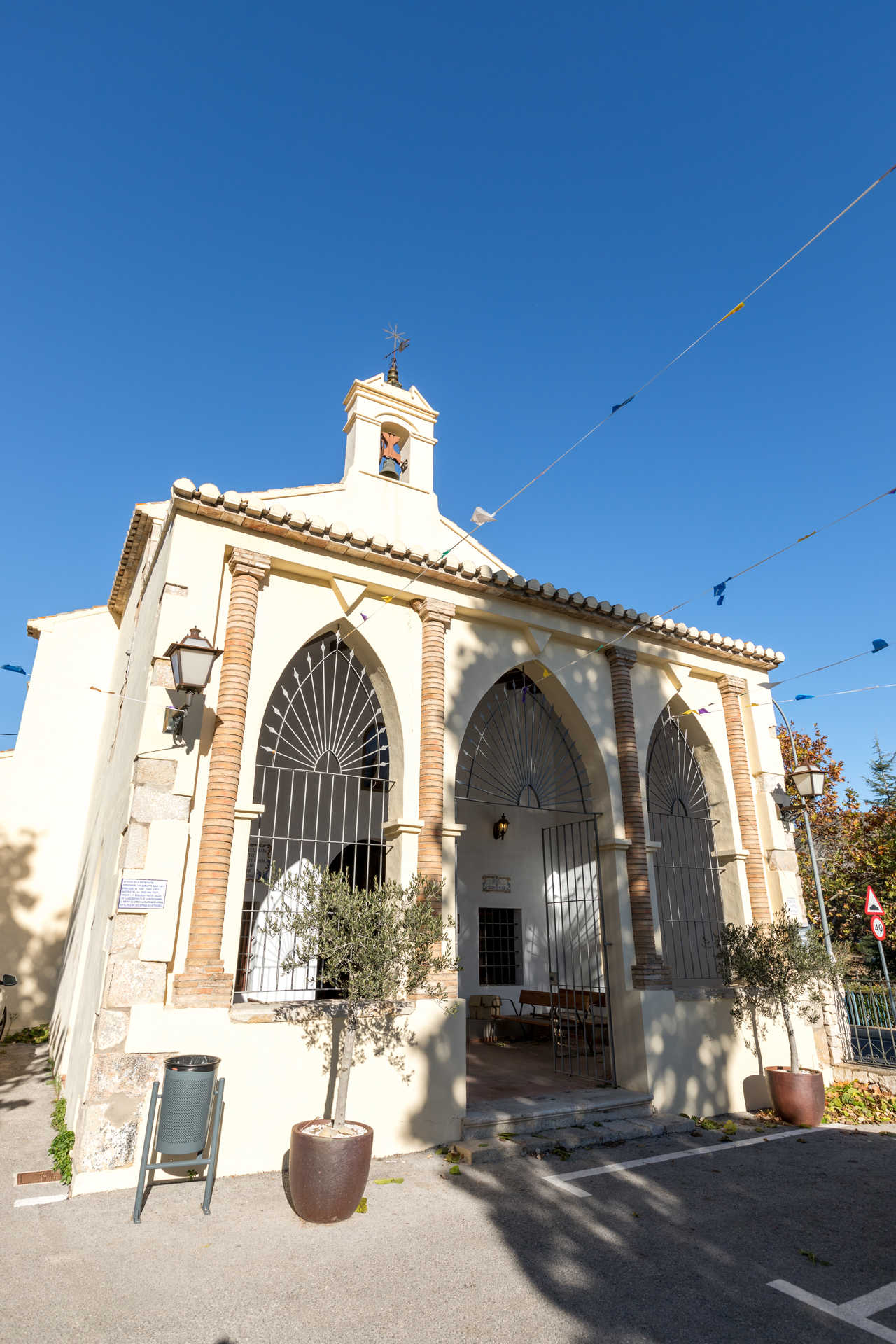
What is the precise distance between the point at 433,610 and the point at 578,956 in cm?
691

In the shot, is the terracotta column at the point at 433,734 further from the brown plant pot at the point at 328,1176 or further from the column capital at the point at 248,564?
the brown plant pot at the point at 328,1176

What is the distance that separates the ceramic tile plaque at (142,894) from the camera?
17.9ft

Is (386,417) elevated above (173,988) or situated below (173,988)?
above

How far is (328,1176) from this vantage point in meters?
4.57

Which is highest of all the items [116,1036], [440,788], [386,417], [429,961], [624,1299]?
[386,417]

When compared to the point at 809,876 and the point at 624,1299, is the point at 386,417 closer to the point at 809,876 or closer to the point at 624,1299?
the point at 624,1299

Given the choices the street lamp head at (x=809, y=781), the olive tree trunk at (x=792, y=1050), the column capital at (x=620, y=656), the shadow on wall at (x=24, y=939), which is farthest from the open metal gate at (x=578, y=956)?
the shadow on wall at (x=24, y=939)

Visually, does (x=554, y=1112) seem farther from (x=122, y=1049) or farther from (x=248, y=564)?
(x=248, y=564)

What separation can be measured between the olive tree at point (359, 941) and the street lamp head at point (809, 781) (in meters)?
4.90

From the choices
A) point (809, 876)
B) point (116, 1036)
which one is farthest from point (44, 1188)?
point (809, 876)

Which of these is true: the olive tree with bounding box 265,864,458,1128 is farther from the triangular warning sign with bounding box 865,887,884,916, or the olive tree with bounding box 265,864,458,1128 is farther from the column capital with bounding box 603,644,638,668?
the triangular warning sign with bounding box 865,887,884,916

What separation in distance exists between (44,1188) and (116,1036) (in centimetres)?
102

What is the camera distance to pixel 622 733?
8688 millimetres

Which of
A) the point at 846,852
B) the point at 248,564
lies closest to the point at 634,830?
the point at 248,564
